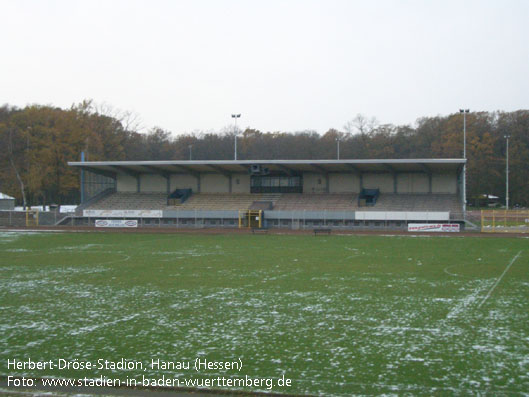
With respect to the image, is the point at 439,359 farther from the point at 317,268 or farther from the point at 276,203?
the point at 276,203

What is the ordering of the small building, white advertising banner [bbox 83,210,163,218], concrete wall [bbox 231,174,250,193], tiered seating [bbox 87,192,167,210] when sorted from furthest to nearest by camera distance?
the small building, concrete wall [bbox 231,174,250,193], tiered seating [bbox 87,192,167,210], white advertising banner [bbox 83,210,163,218]

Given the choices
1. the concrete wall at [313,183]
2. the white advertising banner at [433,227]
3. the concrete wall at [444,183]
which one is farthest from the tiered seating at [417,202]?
the concrete wall at [313,183]

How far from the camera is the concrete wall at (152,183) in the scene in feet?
192

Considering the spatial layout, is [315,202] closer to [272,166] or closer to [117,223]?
[272,166]

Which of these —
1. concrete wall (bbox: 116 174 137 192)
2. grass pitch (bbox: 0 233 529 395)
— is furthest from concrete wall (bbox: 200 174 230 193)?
grass pitch (bbox: 0 233 529 395)

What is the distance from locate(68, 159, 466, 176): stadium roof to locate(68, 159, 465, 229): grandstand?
0.32 ft

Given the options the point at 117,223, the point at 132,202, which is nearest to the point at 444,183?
the point at 117,223

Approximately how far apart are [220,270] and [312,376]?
41.3ft

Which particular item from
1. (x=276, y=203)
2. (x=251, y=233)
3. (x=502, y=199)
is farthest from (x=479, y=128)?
(x=251, y=233)

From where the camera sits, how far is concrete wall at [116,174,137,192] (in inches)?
2340

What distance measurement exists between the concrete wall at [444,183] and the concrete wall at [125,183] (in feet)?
110

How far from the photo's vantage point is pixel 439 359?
9.06 metres

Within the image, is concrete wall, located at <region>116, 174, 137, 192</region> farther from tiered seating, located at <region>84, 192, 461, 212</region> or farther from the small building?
the small building

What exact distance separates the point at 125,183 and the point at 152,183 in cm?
346
